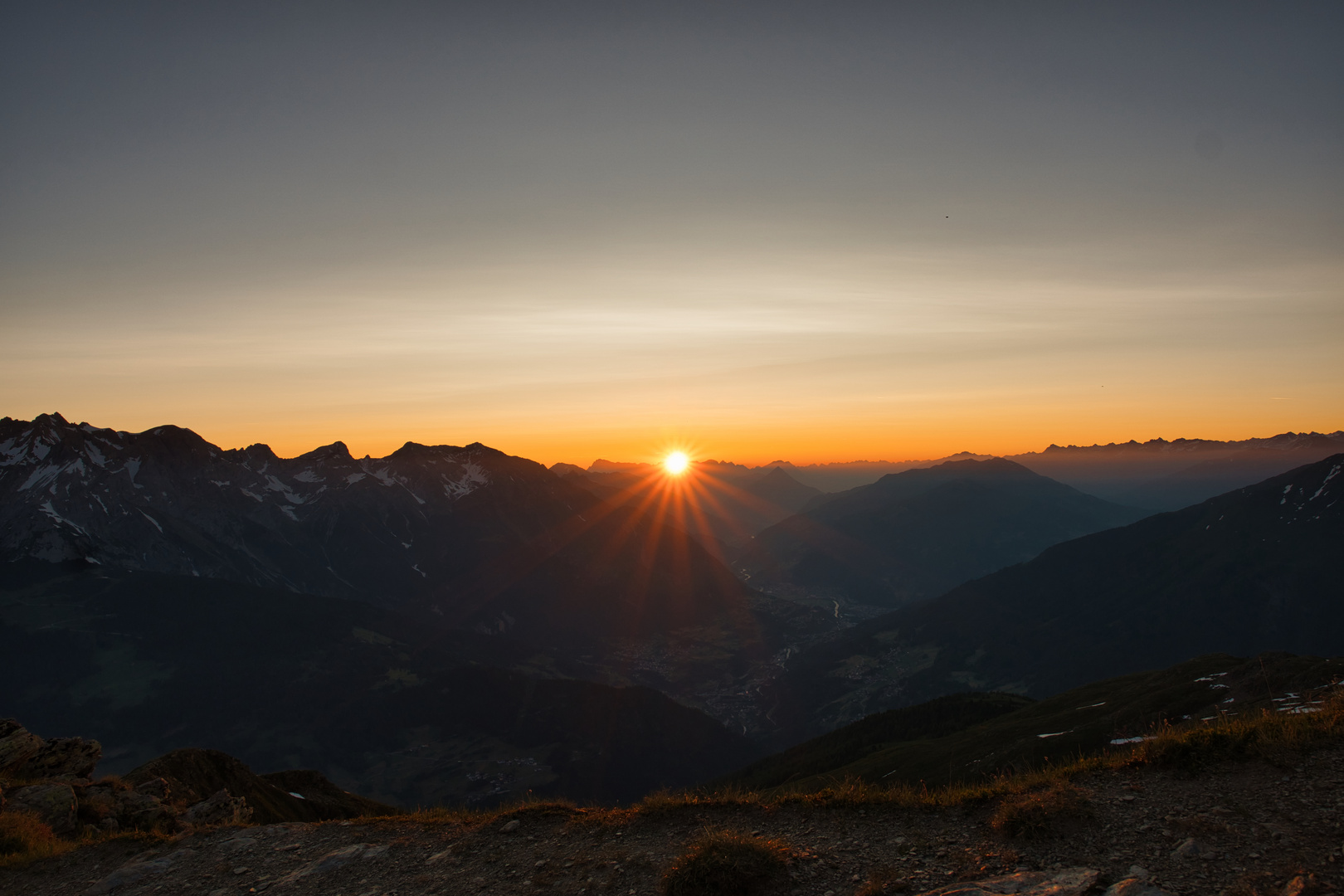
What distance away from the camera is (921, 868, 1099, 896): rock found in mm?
12477

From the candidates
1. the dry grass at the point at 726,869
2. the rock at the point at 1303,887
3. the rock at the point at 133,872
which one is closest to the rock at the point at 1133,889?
the rock at the point at 1303,887

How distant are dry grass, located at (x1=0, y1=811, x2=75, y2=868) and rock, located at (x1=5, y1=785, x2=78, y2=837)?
123 cm

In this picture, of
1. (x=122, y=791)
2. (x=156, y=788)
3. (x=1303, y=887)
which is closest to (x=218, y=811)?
(x=122, y=791)

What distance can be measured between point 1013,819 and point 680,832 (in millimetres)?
8266

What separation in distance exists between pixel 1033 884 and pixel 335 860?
60.4 ft

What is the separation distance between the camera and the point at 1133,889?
12117 millimetres

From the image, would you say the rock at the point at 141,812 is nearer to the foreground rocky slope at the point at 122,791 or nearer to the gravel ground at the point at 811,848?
the foreground rocky slope at the point at 122,791

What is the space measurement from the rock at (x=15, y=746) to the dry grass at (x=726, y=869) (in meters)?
30.4

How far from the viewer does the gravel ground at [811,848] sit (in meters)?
13.0

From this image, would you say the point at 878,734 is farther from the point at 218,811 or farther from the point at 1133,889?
the point at 1133,889

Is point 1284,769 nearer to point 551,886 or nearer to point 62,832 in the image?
point 551,886

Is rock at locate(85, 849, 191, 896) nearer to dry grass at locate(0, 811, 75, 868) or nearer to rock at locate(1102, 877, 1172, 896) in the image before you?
dry grass at locate(0, 811, 75, 868)

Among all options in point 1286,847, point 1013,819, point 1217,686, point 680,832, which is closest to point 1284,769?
point 1286,847

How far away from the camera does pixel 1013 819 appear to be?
15.0m
